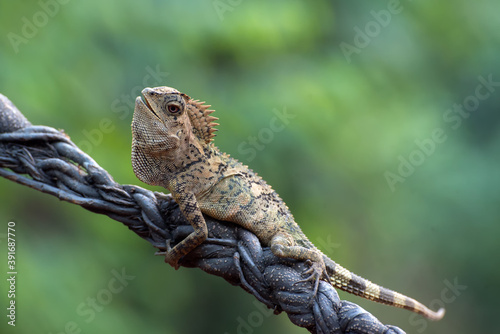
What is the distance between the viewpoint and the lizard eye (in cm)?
253

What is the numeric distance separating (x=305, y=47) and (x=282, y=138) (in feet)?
3.10

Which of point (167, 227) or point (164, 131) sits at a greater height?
point (164, 131)

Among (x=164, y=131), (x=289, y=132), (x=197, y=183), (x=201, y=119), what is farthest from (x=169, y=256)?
(x=289, y=132)

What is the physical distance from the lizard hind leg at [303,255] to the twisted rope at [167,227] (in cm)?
3

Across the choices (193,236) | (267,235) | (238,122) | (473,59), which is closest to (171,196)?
(193,236)

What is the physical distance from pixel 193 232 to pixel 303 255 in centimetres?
52

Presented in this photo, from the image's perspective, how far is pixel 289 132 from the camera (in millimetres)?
4469

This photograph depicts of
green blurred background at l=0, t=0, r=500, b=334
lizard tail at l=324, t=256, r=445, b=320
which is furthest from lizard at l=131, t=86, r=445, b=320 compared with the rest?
green blurred background at l=0, t=0, r=500, b=334

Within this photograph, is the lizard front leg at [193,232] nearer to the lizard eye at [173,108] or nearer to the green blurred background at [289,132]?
the lizard eye at [173,108]

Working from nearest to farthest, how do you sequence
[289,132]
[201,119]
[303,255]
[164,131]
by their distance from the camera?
[303,255], [164,131], [201,119], [289,132]

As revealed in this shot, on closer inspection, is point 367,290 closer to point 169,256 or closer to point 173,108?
point 169,256

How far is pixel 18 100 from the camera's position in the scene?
399 cm

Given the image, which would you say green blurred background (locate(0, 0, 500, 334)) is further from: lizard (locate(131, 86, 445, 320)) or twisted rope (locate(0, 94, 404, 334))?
lizard (locate(131, 86, 445, 320))

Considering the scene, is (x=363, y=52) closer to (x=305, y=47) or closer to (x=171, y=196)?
(x=305, y=47)
